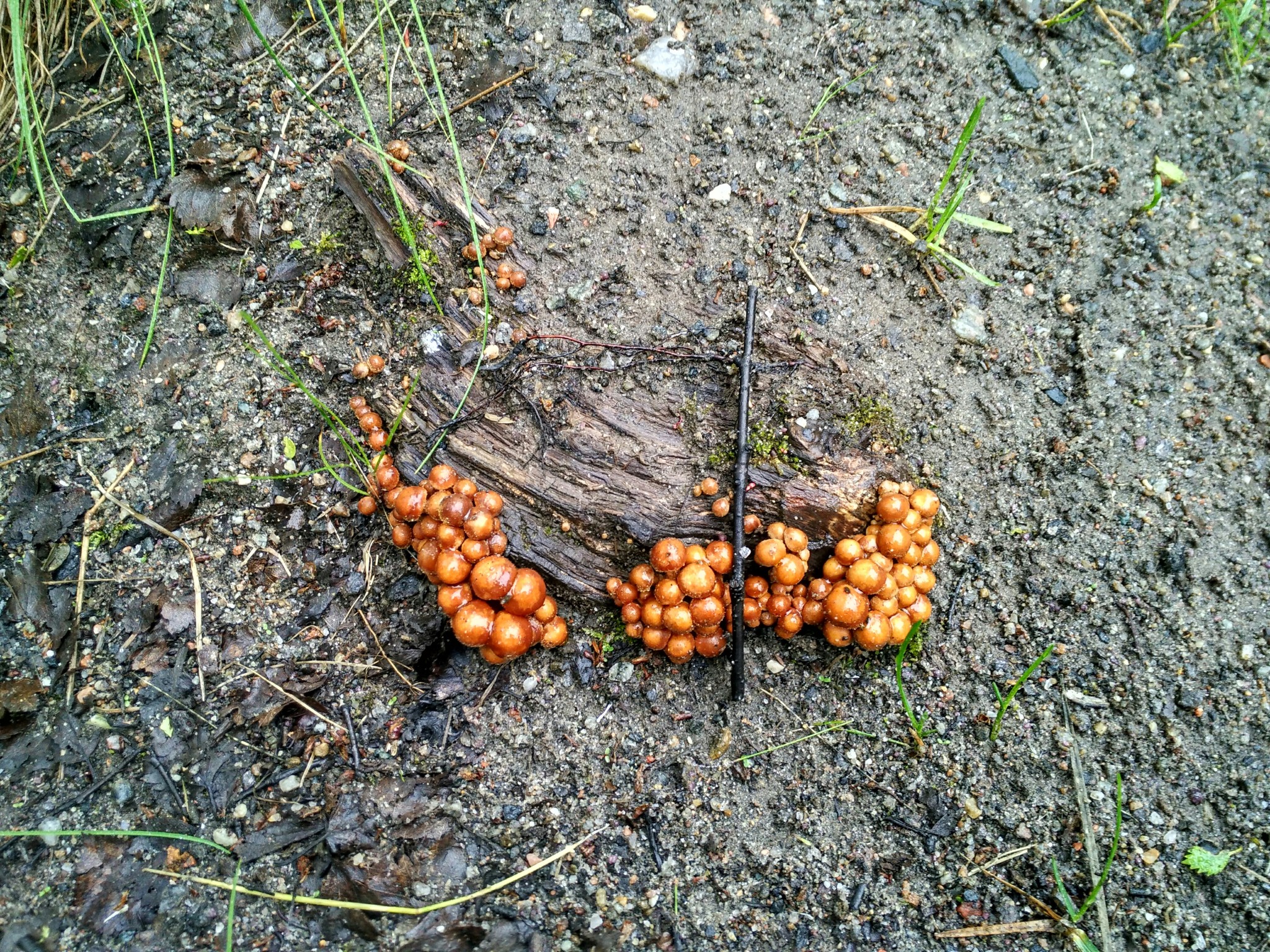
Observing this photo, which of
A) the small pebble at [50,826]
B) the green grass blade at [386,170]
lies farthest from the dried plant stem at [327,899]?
the green grass blade at [386,170]

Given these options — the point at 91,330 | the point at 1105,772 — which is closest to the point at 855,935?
the point at 1105,772

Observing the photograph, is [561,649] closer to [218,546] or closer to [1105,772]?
[218,546]

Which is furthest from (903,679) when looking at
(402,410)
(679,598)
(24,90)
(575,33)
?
(24,90)

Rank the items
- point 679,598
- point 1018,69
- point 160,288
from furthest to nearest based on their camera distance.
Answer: point 1018,69 → point 160,288 → point 679,598

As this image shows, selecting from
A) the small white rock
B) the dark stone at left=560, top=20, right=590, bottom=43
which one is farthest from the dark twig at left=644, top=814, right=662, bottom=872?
the dark stone at left=560, top=20, right=590, bottom=43

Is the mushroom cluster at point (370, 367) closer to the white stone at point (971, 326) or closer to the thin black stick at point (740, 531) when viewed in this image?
the thin black stick at point (740, 531)

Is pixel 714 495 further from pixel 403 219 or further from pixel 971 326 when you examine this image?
pixel 403 219

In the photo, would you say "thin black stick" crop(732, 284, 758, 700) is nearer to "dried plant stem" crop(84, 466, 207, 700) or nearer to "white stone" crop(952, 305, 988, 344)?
"white stone" crop(952, 305, 988, 344)
